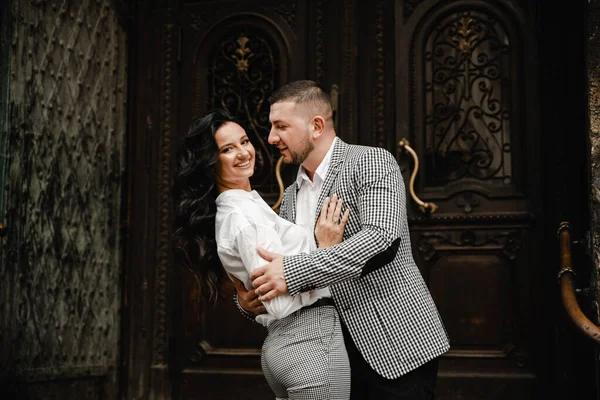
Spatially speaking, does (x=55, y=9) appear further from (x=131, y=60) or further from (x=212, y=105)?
(x=212, y=105)

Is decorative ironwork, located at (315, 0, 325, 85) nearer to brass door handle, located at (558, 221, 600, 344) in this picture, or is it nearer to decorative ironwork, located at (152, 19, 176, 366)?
decorative ironwork, located at (152, 19, 176, 366)

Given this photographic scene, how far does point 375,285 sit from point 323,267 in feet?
1.20

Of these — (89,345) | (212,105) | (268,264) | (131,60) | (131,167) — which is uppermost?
(131,60)

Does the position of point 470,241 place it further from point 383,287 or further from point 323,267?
point 323,267

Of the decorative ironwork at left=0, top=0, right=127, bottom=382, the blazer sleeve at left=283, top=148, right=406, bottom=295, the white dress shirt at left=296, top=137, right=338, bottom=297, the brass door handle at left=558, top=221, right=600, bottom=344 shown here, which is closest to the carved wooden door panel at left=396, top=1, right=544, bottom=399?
the brass door handle at left=558, top=221, right=600, bottom=344

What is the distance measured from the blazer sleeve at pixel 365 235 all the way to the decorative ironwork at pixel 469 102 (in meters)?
1.83

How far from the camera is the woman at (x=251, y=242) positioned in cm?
279

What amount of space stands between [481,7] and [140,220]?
2661 mm

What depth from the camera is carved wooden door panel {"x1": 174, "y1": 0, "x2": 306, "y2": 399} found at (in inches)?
201

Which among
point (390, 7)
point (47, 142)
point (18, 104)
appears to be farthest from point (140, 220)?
point (390, 7)

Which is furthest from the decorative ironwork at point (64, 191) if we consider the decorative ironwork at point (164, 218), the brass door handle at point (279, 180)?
the brass door handle at point (279, 180)

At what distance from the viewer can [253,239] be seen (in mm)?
2824

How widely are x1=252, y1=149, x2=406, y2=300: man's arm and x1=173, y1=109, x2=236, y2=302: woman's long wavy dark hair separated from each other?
37 centimetres

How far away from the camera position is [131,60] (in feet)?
18.0
